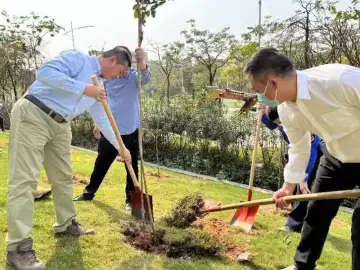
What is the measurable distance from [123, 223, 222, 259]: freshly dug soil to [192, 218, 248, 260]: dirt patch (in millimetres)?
196

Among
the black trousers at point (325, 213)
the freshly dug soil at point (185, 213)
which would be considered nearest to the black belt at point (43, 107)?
the freshly dug soil at point (185, 213)

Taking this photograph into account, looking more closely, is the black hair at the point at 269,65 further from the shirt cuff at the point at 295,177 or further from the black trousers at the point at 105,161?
the black trousers at the point at 105,161

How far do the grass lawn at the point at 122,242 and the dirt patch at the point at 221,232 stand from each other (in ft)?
0.31

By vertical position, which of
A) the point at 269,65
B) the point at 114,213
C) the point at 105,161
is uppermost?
the point at 269,65

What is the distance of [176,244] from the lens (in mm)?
3775

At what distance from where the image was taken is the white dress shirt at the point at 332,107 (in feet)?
8.06

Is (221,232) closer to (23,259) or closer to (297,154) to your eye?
(297,154)

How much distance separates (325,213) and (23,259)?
2.34m

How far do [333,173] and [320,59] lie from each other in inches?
232

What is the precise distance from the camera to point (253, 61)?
2506 mm

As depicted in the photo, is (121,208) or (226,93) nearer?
(121,208)

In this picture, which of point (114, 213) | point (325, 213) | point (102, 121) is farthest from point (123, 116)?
point (325, 213)

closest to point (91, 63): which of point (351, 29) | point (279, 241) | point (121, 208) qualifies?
point (121, 208)

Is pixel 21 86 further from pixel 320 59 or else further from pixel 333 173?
pixel 333 173
